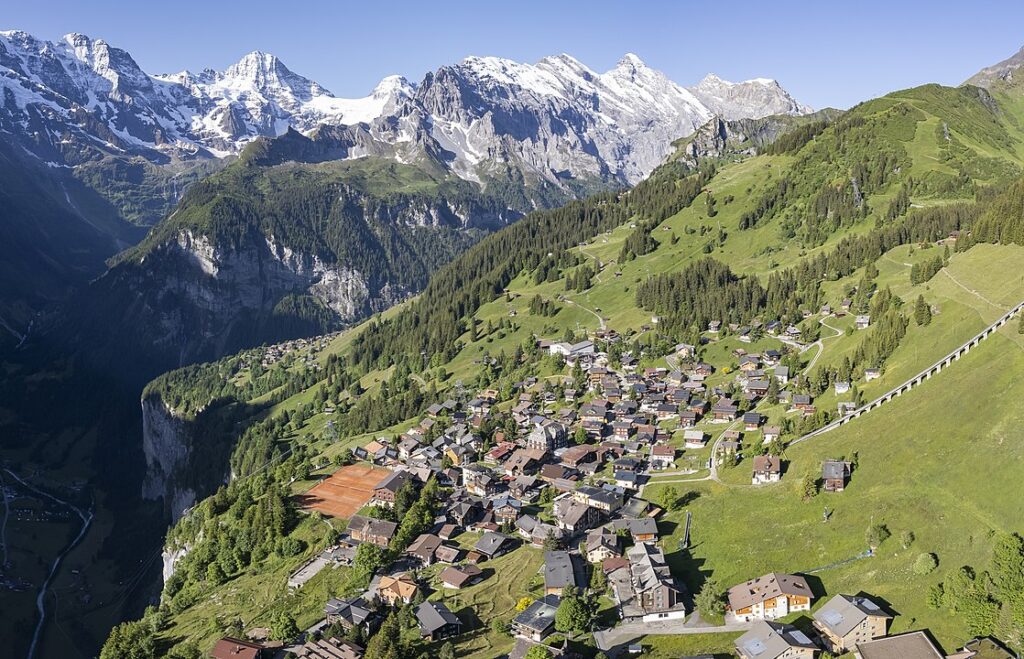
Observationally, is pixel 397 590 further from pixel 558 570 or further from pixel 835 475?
pixel 835 475

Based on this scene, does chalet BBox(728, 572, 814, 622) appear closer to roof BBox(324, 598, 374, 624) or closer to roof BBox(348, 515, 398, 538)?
roof BBox(324, 598, 374, 624)

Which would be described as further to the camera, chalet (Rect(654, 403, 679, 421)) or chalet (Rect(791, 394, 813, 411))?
chalet (Rect(654, 403, 679, 421))

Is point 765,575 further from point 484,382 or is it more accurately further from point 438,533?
point 484,382

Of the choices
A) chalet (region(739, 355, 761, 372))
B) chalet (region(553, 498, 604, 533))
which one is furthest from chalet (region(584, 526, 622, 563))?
chalet (region(739, 355, 761, 372))

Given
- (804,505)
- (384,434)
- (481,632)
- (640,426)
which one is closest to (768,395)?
(640,426)

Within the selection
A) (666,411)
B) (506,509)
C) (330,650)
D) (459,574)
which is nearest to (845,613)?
(459,574)
